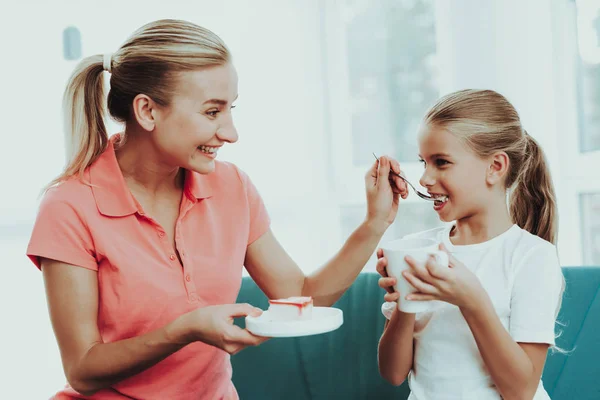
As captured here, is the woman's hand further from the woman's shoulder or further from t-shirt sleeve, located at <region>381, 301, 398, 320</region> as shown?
the woman's shoulder

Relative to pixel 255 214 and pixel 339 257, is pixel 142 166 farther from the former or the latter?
pixel 339 257

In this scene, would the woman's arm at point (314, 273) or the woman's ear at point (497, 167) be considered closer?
Answer: the woman's ear at point (497, 167)

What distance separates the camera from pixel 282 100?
329 centimetres

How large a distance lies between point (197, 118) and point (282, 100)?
1836mm

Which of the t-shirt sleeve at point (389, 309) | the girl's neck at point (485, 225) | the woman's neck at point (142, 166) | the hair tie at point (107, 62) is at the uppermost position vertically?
the hair tie at point (107, 62)

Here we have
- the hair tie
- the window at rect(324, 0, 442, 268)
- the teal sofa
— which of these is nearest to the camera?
the hair tie

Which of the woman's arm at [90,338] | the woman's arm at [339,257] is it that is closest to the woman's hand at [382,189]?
the woman's arm at [339,257]

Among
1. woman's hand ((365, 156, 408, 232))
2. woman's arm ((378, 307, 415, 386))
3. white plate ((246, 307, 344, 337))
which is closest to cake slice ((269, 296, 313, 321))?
white plate ((246, 307, 344, 337))

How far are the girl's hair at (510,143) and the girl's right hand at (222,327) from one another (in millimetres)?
584

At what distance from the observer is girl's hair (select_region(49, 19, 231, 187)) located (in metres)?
1.47

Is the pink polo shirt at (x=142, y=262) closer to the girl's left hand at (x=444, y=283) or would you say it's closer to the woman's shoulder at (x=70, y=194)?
the woman's shoulder at (x=70, y=194)

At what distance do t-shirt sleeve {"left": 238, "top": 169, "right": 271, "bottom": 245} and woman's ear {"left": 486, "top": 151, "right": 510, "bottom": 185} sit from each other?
0.55 metres

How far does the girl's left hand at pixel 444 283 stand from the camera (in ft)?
4.03

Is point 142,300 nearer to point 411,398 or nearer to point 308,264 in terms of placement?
point 411,398
